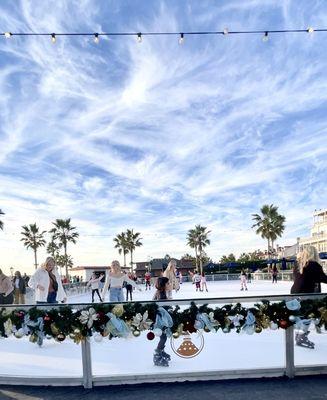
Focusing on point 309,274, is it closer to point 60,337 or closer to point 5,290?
point 60,337

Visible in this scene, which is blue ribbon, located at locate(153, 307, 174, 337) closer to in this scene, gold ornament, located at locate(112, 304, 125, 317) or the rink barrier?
the rink barrier

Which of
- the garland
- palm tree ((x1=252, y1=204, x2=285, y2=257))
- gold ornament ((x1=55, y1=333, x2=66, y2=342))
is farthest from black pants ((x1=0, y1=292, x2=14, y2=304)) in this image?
palm tree ((x1=252, y1=204, x2=285, y2=257))

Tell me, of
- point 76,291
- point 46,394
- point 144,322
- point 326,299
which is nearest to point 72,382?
point 46,394

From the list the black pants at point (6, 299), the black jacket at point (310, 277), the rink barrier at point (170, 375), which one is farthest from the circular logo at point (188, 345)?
the black pants at point (6, 299)

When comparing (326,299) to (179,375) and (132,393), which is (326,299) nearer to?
(179,375)

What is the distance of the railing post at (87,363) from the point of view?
439cm

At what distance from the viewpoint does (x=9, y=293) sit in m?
8.13

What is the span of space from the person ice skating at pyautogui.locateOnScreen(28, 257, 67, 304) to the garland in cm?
289

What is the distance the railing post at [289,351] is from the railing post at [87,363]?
2104 millimetres

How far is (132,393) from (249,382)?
4.01 ft

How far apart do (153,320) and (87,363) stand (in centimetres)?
82

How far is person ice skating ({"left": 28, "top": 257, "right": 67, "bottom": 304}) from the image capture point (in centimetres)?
749

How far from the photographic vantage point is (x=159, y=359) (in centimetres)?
440

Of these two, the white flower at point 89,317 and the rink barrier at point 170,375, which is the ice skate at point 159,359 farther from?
the white flower at point 89,317
